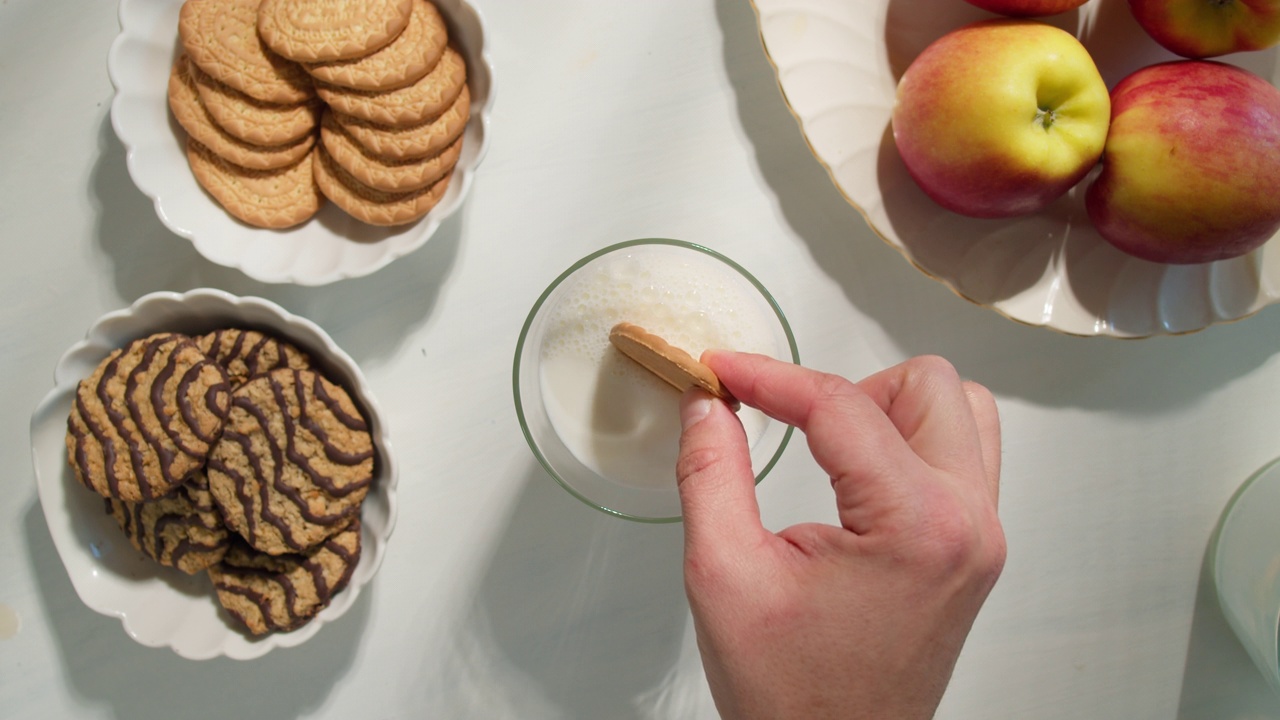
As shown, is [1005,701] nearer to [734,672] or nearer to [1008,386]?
[1008,386]

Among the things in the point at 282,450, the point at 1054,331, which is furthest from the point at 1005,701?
the point at 282,450

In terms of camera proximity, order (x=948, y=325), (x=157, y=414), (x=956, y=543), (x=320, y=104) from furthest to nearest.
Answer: (x=948, y=325)
(x=320, y=104)
(x=157, y=414)
(x=956, y=543)

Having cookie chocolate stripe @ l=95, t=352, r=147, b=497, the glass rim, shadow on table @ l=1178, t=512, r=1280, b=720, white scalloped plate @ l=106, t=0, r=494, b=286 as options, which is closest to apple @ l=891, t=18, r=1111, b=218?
the glass rim

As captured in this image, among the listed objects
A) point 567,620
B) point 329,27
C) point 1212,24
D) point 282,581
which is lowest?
point 567,620

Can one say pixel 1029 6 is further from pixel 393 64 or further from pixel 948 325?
pixel 393 64

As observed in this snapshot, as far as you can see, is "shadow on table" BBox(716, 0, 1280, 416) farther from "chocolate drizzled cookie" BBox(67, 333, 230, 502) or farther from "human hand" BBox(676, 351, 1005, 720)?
"chocolate drizzled cookie" BBox(67, 333, 230, 502)

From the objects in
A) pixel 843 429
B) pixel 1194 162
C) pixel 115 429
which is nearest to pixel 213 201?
pixel 115 429

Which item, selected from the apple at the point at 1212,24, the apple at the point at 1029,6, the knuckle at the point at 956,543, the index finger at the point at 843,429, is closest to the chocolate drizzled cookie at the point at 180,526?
the index finger at the point at 843,429
